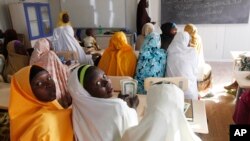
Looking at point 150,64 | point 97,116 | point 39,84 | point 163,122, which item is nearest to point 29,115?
point 39,84

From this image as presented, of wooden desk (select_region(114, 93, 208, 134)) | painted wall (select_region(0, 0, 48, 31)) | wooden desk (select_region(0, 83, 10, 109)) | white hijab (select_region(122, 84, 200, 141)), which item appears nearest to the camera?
white hijab (select_region(122, 84, 200, 141))

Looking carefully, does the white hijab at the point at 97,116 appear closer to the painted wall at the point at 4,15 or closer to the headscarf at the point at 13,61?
the headscarf at the point at 13,61

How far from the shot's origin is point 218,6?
5.45 meters

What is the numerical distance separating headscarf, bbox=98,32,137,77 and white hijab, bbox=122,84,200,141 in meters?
1.59

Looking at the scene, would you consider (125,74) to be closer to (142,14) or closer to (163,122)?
(163,122)

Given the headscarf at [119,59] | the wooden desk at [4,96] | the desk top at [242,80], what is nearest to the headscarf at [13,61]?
the wooden desk at [4,96]

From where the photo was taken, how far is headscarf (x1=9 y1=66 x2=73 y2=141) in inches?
46.9

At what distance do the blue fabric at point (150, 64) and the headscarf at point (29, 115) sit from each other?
4.23 feet

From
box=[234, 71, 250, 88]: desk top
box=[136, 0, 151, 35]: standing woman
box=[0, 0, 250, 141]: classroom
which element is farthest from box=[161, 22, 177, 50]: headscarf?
box=[136, 0, 151, 35]: standing woman

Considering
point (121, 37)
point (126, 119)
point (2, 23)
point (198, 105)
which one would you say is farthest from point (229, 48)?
point (2, 23)

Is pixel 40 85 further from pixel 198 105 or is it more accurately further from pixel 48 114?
pixel 198 105

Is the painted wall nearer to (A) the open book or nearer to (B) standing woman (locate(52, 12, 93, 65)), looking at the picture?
(B) standing woman (locate(52, 12, 93, 65))

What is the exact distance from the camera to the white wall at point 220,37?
554 centimetres

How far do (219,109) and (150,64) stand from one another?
161 centimetres
